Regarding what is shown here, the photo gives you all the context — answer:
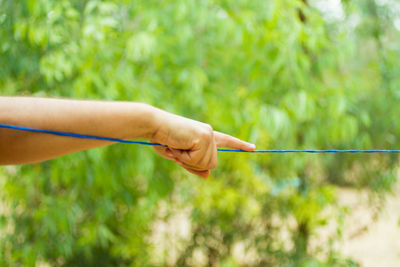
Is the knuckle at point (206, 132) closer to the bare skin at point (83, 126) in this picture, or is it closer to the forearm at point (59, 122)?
the bare skin at point (83, 126)

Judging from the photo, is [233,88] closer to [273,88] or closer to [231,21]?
[273,88]

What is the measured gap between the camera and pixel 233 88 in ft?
7.30

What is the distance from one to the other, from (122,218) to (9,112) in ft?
6.06

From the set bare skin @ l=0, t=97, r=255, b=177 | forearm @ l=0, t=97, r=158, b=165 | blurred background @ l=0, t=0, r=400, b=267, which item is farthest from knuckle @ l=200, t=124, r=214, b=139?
blurred background @ l=0, t=0, r=400, b=267

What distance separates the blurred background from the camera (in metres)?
1.86

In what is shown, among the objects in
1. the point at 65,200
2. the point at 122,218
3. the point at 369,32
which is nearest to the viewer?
the point at 65,200

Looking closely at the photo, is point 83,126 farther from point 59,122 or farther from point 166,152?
point 166,152

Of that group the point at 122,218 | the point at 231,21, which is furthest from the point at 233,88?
the point at 122,218

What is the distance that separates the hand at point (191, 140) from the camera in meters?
0.85

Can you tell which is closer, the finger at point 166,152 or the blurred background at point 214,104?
the finger at point 166,152

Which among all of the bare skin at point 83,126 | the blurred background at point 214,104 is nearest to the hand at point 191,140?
the bare skin at point 83,126

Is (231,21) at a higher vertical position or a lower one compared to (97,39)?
higher

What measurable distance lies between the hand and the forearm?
0.03 metres

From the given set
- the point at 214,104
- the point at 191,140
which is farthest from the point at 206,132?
the point at 214,104
